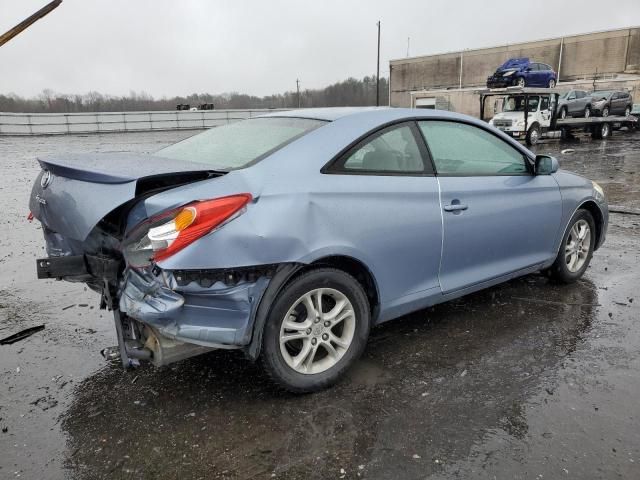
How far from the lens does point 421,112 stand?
356 centimetres

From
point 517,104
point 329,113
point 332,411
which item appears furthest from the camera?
point 517,104

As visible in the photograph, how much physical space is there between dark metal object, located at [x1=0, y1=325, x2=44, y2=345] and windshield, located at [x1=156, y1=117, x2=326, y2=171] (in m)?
1.66

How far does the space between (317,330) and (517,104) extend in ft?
75.0

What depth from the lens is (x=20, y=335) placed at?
12.4 ft

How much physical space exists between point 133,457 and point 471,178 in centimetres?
270

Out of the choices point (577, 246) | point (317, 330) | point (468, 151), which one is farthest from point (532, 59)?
point (317, 330)

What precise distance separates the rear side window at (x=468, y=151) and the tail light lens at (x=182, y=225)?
1.56 meters

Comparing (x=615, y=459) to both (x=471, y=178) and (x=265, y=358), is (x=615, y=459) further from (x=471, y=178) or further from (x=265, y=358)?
(x=471, y=178)

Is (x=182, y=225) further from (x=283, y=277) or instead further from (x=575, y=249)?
(x=575, y=249)

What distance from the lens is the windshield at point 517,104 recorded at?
22578 millimetres

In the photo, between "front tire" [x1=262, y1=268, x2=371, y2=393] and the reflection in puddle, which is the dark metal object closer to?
the reflection in puddle

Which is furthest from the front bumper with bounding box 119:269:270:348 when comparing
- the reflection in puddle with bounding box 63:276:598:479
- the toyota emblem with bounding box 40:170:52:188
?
the toyota emblem with bounding box 40:170:52:188

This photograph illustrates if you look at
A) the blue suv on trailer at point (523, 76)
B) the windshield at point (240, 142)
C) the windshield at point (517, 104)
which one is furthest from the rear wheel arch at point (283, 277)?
the blue suv on trailer at point (523, 76)

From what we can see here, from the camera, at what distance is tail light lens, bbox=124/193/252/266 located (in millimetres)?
2381
